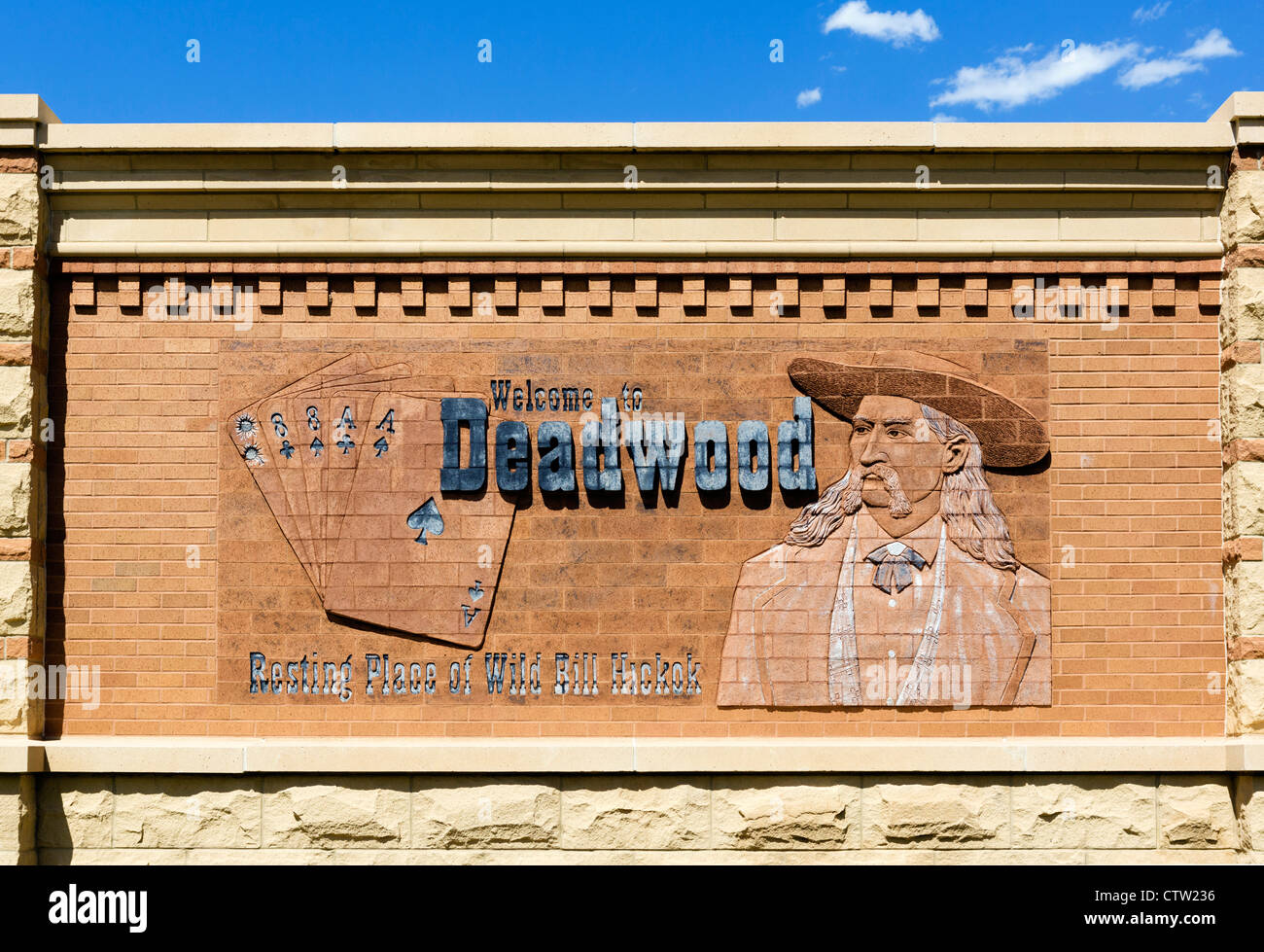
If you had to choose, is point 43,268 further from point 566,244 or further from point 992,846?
point 992,846

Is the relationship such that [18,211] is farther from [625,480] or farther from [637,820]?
[637,820]

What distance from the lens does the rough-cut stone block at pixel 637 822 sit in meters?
7.38

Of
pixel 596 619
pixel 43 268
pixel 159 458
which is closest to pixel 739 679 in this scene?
pixel 596 619

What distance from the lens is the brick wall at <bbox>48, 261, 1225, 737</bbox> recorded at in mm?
7543

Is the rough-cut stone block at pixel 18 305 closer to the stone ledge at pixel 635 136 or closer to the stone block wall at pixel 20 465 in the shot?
the stone block wall at pixel 20 465

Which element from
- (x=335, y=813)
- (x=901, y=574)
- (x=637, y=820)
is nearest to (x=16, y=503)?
(x=335, y=813)

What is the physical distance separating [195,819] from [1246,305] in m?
8.79

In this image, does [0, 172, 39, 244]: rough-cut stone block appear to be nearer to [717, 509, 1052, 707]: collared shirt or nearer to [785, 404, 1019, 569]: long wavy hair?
[717, 509, 1052, 707]: collared shirt

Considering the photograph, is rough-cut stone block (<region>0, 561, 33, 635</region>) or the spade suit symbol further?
the spade suit symbol

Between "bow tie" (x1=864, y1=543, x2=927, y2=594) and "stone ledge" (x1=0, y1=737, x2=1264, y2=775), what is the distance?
3.95ft

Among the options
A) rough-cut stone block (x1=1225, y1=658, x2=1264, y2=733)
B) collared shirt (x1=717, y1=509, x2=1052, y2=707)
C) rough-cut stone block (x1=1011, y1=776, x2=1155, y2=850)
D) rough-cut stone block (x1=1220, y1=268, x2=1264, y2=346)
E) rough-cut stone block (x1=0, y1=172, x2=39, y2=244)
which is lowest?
rough-cut stone block (x1=1011, y1=776, x2=1155, y2=850)

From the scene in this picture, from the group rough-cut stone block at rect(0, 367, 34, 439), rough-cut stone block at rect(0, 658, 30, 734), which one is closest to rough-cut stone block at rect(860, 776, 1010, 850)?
rough-cut stone block at rect(0, 658, 30, 734)

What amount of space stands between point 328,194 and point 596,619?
392 cm

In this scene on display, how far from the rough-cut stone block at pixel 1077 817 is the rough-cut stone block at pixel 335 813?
4.60 meters
